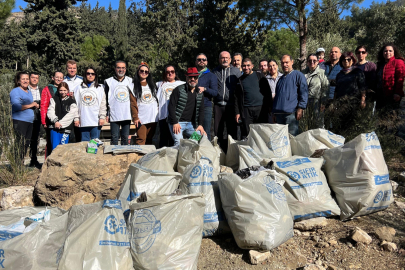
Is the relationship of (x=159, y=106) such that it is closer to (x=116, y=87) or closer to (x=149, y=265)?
(x=116, y=87)

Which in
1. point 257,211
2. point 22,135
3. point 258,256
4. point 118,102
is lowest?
point 258,256

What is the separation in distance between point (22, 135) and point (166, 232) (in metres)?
3.07

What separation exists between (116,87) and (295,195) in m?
2.79

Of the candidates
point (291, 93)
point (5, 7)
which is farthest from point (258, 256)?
point (5, 7)

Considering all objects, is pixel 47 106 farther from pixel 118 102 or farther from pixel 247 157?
pixel 247 157

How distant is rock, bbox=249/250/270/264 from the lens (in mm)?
2504

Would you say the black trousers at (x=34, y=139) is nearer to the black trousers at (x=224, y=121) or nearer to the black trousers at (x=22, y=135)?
the black trousers at (x=22, y=135)

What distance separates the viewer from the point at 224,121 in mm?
4832

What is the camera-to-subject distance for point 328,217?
3111mm

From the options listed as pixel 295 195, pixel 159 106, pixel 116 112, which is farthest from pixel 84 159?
pixel 295 195

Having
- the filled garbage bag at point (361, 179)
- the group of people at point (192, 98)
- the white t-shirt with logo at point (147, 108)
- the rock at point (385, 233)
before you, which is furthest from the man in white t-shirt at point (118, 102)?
the rock at point (385, 233)

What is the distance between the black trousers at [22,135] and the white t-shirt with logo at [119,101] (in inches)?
47.4

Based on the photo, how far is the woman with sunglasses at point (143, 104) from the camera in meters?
4.40

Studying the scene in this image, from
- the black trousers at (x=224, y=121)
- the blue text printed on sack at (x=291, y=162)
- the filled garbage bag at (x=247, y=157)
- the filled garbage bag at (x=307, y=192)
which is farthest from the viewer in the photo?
the black trousers at (x=224, y=121)
